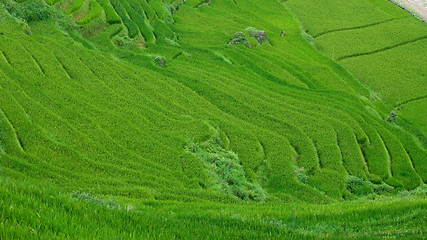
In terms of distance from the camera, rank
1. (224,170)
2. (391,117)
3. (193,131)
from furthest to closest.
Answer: (391,117) → (193,131) → (224,170)

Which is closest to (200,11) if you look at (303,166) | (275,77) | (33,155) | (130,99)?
(275,77)

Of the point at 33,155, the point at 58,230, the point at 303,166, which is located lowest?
the point at 303,166

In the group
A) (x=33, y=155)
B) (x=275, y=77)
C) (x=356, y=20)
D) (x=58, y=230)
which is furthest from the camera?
(x=356, y=20)

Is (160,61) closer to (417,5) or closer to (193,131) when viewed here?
(193,131)

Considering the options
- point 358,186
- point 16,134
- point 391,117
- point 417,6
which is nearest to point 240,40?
point 391,117

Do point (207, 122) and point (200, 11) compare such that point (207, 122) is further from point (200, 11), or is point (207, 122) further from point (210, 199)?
point (200, 11)

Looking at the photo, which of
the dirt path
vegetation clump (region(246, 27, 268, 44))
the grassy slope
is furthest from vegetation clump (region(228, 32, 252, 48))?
the dirt path

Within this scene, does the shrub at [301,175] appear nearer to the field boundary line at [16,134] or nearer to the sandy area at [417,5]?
the field boundary line at [16,134]
